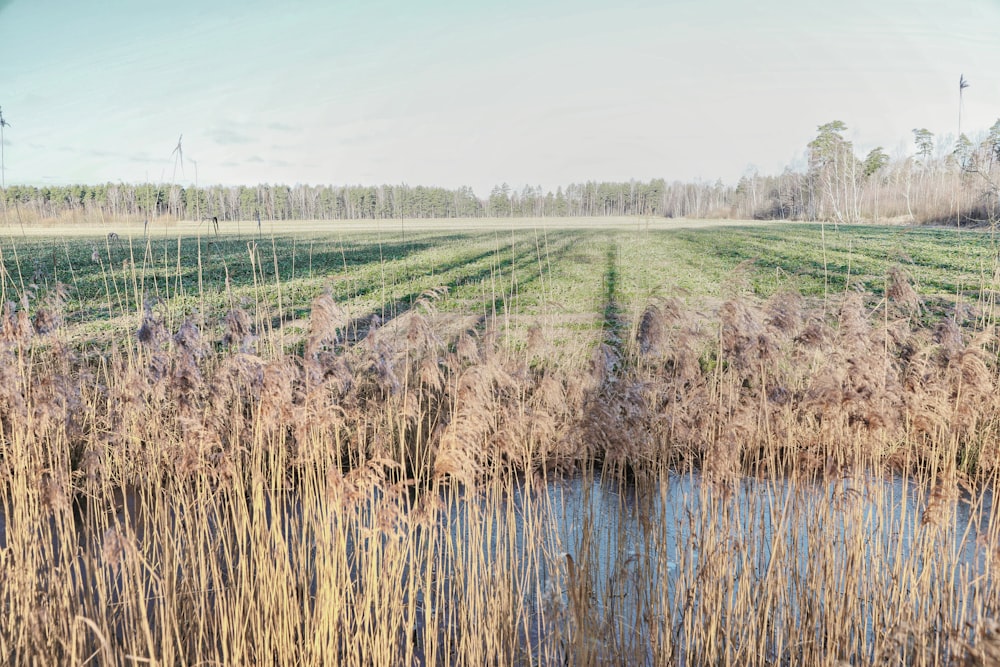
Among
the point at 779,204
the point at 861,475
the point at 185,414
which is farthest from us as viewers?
the point at 779,204

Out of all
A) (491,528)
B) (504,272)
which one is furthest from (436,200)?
(491,528)

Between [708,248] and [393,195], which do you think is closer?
[708,248]

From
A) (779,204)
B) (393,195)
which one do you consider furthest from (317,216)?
(779,204)

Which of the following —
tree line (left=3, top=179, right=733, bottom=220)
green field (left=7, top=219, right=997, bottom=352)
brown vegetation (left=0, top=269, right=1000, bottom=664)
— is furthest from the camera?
tree line (left=3, top=179, right=733, bottom=220)

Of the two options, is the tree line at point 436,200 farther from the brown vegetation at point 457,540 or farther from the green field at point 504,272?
the brown vegetation at point 457,540

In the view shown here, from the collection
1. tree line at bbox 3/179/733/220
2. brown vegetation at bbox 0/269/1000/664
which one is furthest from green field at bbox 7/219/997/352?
tree line at bbox 3/179/733/220

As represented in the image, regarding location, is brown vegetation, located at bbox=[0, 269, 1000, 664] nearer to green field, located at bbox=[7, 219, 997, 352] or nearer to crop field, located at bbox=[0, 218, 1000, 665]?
crop field, located at bbox=[0, 218, 1000, 665]

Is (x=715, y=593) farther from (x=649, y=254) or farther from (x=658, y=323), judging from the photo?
(x=649, y=254)

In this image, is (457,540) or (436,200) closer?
(457,540)

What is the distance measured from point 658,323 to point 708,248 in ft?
70.2

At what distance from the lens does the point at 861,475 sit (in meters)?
2.66

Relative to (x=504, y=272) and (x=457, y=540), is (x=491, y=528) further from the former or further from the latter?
(x=504, y=272)

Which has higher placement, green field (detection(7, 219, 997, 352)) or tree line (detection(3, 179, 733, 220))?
tree line (detection(3, 179, 733, 220))

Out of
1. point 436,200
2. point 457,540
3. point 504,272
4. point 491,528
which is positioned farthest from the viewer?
point 436,200
